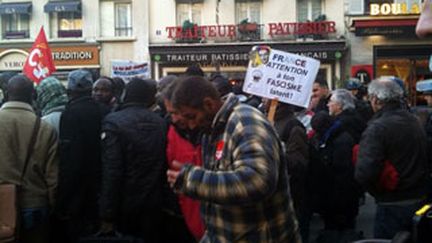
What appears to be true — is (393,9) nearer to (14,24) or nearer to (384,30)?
(384,30)

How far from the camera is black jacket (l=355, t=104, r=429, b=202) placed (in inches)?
177

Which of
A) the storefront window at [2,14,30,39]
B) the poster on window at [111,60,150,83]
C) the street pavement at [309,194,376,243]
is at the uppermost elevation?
the storefront window at [2,14,30,39]

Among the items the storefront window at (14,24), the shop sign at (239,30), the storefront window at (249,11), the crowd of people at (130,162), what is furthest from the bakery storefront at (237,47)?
the crowd of people at (130,162)

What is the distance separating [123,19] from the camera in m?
24.7

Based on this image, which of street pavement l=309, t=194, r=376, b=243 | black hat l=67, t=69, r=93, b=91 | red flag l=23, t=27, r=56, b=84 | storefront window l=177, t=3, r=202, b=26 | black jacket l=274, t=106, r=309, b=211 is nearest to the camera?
black jacket l=274, t=106, r=309, b=211

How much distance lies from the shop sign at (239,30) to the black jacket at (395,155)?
1891cm

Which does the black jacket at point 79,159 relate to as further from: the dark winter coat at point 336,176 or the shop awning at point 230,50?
the shop awning at point 230,50

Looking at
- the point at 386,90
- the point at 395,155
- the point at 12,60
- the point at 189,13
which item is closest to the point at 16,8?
the point at 12,60

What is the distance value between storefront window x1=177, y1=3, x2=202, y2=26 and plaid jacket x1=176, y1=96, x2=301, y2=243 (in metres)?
21.8

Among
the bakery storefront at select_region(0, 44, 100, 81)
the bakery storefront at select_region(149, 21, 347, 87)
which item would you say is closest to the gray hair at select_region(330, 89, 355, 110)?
the bakery storefront at select_region(149, 21, 347, 87)

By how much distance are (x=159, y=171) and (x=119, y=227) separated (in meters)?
0.54

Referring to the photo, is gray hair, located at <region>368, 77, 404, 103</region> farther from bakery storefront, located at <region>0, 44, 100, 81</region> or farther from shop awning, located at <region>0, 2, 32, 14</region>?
shop awning, located at <region>0, 2, 32, 14</region>

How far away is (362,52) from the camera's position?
76.5 feet

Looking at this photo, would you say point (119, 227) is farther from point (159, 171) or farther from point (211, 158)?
point (211, 158)
